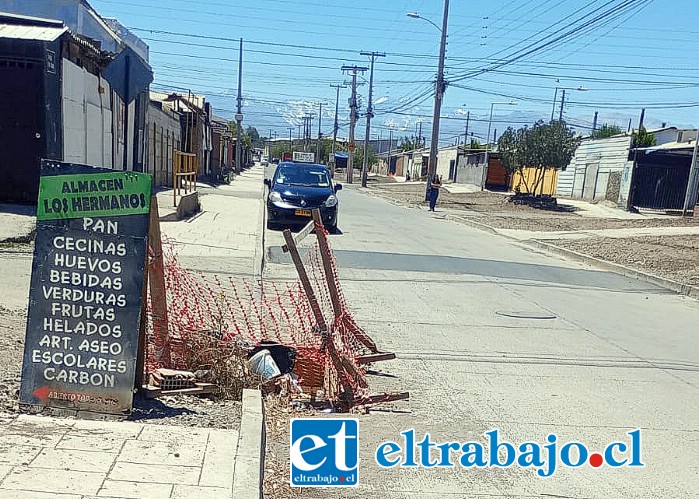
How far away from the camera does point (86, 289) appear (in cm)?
479

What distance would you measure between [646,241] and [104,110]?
1604 centimetres

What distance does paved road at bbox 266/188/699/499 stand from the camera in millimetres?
4766

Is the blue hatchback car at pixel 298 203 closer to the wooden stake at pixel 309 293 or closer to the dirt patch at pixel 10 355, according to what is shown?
the dirt patch at pixel 10 355

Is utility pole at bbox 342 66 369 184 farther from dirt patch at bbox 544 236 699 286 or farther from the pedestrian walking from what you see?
dirt patch at bbox 544 236 699 286

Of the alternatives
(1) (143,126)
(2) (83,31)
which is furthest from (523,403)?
(2) (83,31)

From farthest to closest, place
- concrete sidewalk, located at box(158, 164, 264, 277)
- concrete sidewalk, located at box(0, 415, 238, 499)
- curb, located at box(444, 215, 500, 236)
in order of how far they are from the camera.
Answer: curb, located at box(444, 215, 500, 236), concrete sidewalk, located at box(158, 164, 264, 277), concrete sidewalk, located at box(0, 415, 238, 499)

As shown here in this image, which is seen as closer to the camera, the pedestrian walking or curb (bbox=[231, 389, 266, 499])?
curb (bbox=[231, 389, 266, 499])

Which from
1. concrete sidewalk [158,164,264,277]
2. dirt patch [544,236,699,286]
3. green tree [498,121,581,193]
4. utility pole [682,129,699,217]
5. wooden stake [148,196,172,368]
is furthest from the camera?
green tree [498,121,581,193]

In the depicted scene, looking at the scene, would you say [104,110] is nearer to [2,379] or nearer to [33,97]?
[33,97]

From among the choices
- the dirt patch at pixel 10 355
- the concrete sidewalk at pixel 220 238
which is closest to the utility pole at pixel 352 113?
the concrete sidewalk at pixel 220 238

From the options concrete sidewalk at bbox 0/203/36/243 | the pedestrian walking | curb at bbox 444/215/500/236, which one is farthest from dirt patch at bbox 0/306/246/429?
the pedestrian walking

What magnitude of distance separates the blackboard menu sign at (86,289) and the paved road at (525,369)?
6.17ft

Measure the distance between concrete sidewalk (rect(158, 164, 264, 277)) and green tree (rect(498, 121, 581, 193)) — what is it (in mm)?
18994

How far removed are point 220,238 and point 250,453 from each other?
39.2 feet
